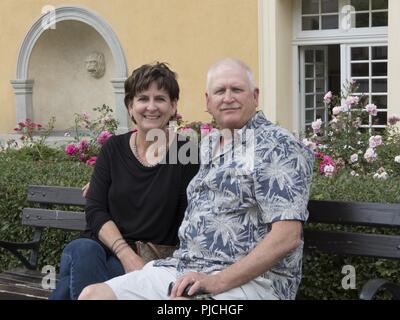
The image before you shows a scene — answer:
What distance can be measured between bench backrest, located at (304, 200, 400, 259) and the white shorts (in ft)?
1.96

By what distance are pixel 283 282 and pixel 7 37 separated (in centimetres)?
1092

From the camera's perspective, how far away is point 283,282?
3.33m

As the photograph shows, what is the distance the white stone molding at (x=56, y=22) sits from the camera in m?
12.1

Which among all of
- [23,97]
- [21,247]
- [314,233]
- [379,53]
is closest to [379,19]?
[379,53]

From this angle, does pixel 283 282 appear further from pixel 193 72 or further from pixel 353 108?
pixel 193 72

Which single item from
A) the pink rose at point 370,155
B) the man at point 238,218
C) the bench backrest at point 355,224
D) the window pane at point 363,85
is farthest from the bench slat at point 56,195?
the window pane at point 363,85

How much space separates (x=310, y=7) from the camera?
1094 centimetres

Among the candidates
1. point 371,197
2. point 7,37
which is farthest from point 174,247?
point 7,37

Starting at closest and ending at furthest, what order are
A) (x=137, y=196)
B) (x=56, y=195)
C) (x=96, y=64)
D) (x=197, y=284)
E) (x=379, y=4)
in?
(x=197, y=284) → (x=137, y=196) → (x=56, y=195) → (x=379, y=4) → (x=96, y=64)

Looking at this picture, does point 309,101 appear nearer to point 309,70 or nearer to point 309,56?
point 309,70

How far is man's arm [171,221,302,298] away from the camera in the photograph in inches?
126

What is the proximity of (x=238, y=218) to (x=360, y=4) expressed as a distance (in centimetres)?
784

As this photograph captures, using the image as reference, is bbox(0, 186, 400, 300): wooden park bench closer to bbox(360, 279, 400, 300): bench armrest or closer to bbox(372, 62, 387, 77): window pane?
bbox(360, 279, 400, 300): bench armrest

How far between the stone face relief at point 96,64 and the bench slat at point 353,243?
33.5ft
